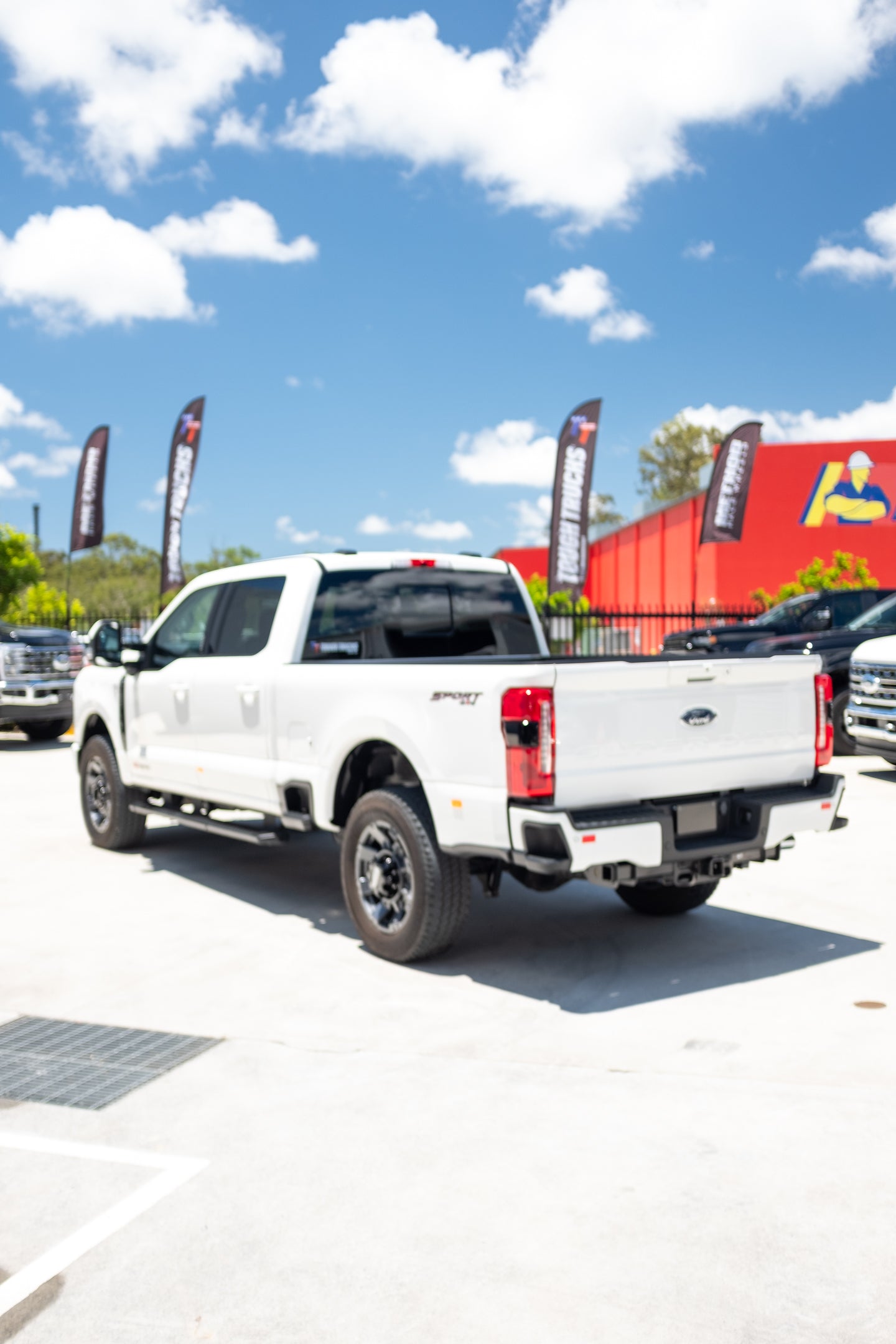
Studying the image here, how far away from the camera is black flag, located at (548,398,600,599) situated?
2731 centimetres

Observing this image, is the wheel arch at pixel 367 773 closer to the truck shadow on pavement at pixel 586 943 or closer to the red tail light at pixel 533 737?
the truck shadow on pavement at pixel 586 943

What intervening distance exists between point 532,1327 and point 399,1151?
3.47ft


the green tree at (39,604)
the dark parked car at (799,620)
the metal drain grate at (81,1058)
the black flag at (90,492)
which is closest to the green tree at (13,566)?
the green tree at (39,604)

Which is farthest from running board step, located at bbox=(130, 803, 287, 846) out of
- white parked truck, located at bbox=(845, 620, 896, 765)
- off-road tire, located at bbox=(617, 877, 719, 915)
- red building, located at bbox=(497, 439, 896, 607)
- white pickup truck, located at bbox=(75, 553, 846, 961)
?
red building, located at bbox=(497, 439, 896, 607)

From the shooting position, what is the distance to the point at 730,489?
32.8 meters

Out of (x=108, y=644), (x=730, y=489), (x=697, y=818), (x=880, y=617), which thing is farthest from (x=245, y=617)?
(x=730, y=489)

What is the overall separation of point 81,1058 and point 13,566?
3917 centimetres

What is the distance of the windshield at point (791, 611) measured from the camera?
739 inches

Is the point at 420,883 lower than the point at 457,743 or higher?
lower

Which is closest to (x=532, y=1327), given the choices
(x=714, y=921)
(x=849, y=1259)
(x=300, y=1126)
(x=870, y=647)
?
(x=849, y=1259)

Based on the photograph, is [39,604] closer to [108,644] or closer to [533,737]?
[108,644]

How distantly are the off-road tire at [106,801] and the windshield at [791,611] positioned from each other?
1179cm

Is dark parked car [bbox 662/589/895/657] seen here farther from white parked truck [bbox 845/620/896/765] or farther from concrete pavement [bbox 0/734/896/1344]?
concrete pavement [bbox 0/734/896/1344]

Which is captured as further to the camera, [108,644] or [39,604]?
[39,604]
